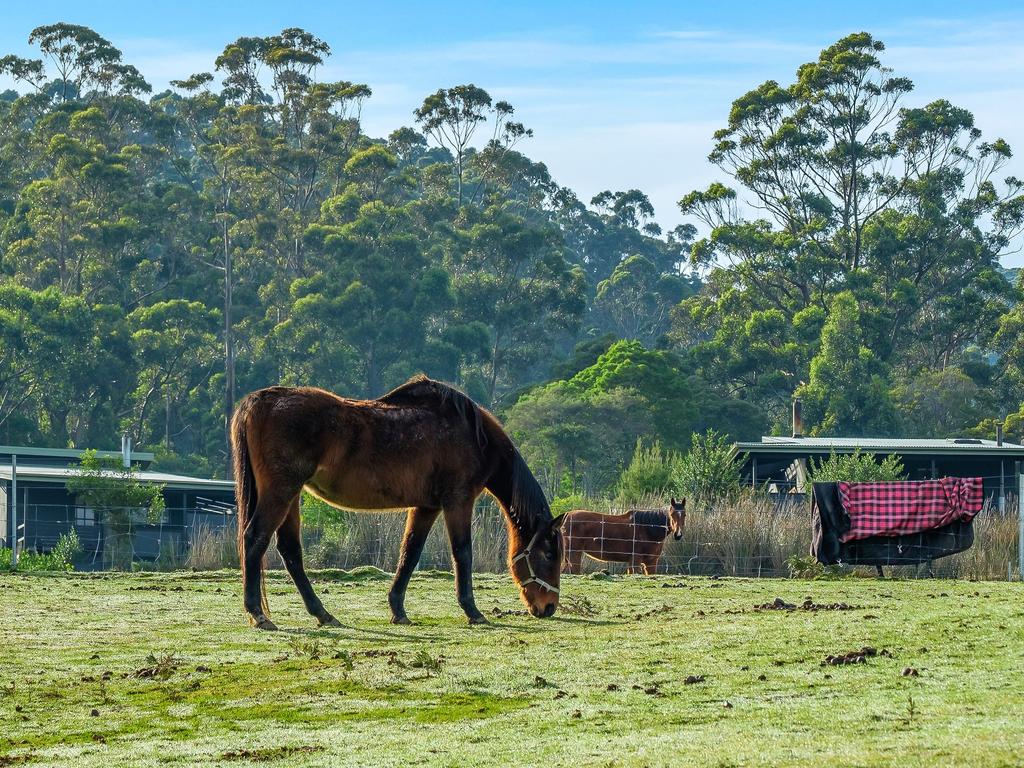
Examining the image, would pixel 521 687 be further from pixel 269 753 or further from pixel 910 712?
pixel 910 712

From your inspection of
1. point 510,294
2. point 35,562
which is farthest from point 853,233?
point 35,562

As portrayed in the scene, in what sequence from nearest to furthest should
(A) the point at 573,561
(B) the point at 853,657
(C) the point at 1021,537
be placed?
(B) the point at 853,657
(C) the point at 1021,537
(A) the point at 573,561

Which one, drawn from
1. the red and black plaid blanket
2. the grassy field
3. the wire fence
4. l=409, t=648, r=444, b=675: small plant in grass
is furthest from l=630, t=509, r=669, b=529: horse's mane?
l=409, t=648, r=444, b=675: small plant in grass

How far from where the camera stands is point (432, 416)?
45.8 ft

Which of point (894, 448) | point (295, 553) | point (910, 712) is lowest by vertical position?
point (910, 712)

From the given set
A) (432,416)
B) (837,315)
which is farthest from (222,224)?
(432,416)

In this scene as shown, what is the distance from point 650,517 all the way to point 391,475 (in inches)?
480

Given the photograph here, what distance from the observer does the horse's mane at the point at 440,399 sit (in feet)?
46.1

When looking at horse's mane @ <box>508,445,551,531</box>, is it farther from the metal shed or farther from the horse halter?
the metal shed

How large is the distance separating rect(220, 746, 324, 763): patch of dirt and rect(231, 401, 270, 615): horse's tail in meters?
5.60

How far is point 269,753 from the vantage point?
7.55 metres

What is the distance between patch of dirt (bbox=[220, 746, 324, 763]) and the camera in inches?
293

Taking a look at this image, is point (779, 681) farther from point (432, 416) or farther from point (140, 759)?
point (432, 416)

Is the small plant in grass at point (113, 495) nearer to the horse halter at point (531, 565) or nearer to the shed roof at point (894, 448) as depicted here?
the shed roof at point (894, 448)
